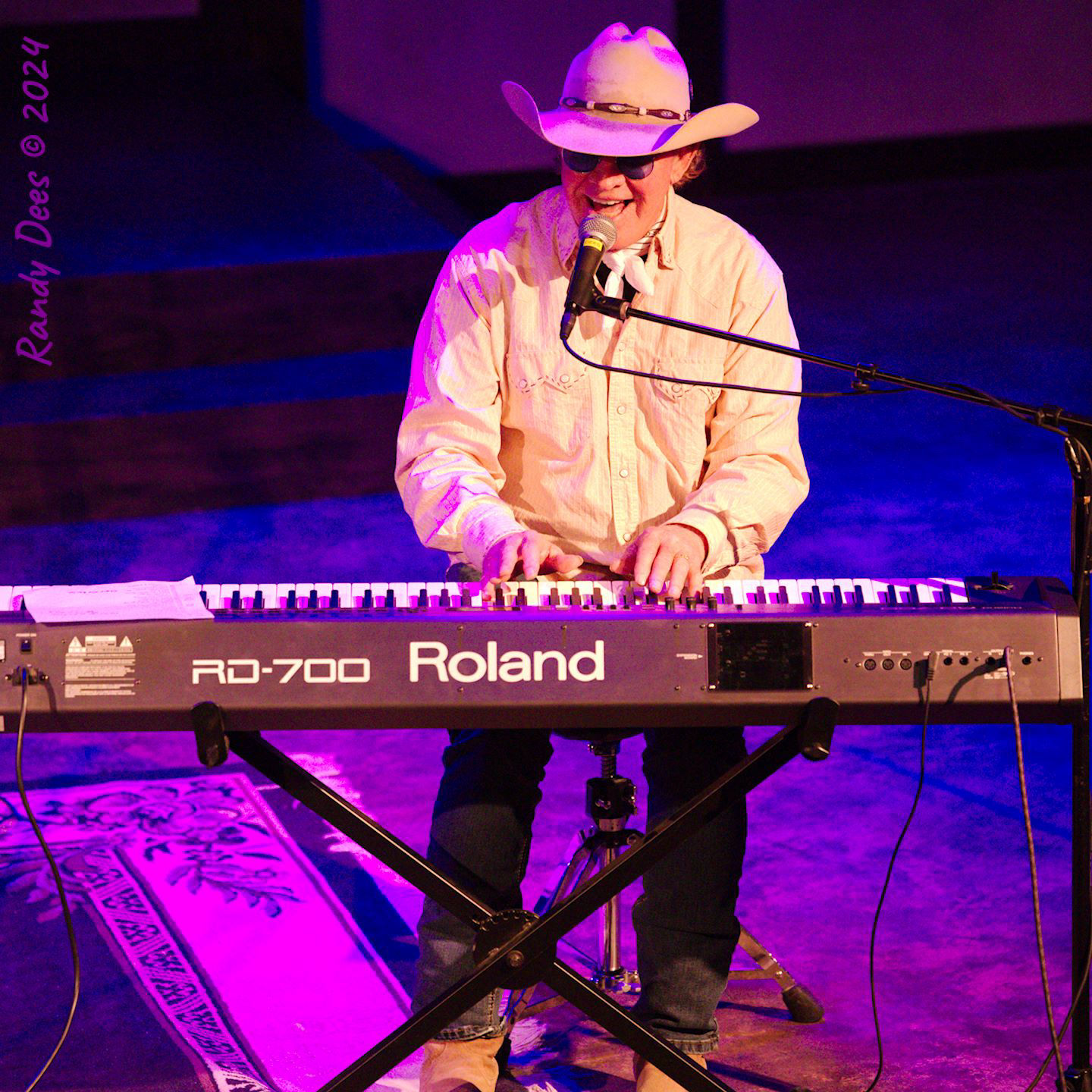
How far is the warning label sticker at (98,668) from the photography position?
5.71 ft

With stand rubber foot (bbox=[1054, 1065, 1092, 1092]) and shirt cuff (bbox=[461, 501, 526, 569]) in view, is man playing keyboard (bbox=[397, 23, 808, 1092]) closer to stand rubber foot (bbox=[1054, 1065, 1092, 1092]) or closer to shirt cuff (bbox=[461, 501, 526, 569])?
shirt cuff (bbox=[461, 501, 526, 569])

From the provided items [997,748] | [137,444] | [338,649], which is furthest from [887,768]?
[137,444]

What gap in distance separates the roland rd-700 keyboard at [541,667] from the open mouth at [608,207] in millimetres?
871

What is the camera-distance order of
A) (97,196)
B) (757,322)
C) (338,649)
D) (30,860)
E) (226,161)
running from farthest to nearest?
1. (226,161)
2. (97,196)
3. (30,860)
4. (757,322)
5. (338,649)

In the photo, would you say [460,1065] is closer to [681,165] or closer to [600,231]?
[600,231]

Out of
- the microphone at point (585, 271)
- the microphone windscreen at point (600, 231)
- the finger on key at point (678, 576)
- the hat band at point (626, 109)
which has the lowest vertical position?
the finger on key at point (678, 576)

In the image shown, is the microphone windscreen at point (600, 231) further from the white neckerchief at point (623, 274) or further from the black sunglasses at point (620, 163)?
the black sunglasses at point (620, 163)

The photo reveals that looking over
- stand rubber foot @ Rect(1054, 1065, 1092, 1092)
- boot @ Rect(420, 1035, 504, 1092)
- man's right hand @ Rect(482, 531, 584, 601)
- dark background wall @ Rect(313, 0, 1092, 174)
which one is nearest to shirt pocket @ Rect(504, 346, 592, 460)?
man's right hand @ Rect(482, 531, 584, 601)

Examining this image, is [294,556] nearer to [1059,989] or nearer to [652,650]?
[1059,989]

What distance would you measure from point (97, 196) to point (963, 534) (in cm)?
478

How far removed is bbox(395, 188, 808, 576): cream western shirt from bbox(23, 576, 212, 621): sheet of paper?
2.43 ft

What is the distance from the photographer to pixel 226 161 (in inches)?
328

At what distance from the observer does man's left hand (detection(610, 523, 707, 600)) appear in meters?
1.93

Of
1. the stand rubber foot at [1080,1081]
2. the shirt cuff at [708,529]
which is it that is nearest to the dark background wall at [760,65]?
the shirt cuff at [708,529]
